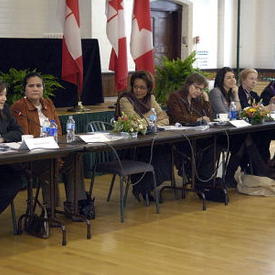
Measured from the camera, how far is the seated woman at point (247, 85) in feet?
22.4

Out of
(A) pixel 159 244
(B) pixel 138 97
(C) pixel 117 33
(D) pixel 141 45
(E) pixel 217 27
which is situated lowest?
(A) pixel 159 244

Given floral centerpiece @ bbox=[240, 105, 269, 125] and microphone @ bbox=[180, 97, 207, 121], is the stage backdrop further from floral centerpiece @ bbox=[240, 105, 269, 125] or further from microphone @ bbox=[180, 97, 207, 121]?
floral centerpiece @ bbox=[240, 105, 269, 125]

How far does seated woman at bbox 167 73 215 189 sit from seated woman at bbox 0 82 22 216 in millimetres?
1627

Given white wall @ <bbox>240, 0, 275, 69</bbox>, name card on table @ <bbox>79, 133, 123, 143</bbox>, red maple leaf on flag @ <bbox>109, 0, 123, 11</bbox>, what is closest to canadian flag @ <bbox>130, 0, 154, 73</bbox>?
red maple leaf on flag @ <bbox>109, 0, 123, 11</bbox>

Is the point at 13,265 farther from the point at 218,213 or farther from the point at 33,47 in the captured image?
the point at 33,47

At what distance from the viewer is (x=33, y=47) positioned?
7.95 metres

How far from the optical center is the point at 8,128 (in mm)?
4992

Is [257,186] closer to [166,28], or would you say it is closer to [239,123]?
[239,123]

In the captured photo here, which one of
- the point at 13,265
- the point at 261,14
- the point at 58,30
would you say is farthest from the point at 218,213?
the point at 261,14

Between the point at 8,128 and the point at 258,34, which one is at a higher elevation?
the point at 258,34

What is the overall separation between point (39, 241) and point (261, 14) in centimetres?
880

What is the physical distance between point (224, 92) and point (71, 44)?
5.88ft

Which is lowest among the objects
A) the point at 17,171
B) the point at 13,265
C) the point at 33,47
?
the point at 13,265

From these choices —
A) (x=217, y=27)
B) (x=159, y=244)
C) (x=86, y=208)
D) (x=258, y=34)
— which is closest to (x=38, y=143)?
(x=86, y=208)
